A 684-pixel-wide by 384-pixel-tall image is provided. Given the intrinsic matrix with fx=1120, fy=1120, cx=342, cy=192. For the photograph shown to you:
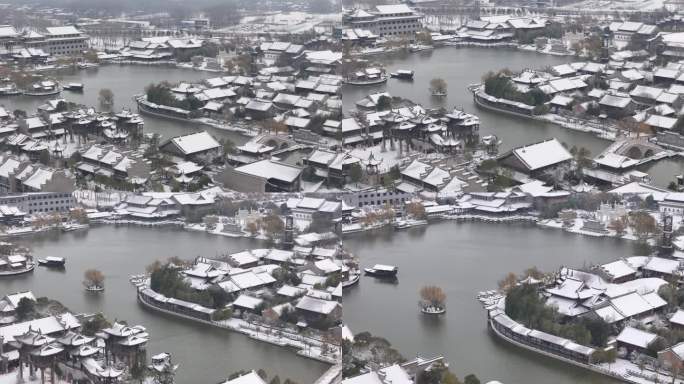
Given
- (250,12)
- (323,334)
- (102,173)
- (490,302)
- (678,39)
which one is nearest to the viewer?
(323,334)

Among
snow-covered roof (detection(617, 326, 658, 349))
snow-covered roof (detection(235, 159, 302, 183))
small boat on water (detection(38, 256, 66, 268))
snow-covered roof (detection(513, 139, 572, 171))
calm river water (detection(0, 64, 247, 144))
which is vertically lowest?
small boat on water (detection(38, 256, 66, 268))

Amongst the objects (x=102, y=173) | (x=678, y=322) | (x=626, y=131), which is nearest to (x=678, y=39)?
(x=626, y=131)

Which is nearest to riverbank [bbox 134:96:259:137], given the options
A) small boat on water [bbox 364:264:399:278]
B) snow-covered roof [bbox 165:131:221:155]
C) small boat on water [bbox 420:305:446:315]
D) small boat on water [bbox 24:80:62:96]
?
snow-covered roof [bbox 165:131:221:155]

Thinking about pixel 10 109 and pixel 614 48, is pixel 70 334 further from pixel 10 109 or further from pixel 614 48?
pixel 614 48

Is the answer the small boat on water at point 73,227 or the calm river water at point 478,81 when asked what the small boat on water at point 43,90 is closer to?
the calm river water at point 478,81

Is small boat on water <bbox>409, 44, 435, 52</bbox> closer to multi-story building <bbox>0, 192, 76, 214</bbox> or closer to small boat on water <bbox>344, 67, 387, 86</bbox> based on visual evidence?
small boat on water <bbox>344, 67, 387, 86</bbox>

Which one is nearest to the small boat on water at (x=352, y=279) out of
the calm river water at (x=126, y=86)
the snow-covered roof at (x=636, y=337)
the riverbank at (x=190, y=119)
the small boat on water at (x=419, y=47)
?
the snow-covered roof at (x=636, y=337)
